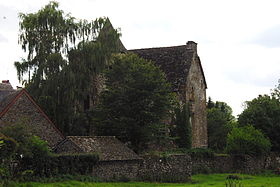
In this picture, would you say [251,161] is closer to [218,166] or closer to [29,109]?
[218,166]

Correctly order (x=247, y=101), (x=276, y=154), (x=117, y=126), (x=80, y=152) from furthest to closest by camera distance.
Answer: (x=247, y=101) → (x=276, y=154) → (x=117, y=126) → (x=80, y=152)

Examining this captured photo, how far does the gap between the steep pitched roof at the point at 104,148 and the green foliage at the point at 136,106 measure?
4085 mm

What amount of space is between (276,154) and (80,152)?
79.7 feet

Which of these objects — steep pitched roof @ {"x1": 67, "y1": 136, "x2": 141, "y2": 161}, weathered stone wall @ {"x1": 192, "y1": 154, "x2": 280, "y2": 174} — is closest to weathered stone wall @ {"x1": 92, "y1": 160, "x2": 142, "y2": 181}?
steep pitched roof @ {"x1": 67, "y1": 136, "x2": 141, "y2": 161}

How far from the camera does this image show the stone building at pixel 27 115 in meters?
29.6

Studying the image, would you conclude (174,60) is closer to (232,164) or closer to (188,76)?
(188,76)

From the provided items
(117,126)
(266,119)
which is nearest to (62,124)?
(117,126)

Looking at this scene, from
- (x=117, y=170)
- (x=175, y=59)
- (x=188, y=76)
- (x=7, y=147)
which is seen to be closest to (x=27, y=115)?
(x=117, y=170)

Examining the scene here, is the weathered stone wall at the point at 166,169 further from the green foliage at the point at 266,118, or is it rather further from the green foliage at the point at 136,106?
the green foliage at the point at 266,118

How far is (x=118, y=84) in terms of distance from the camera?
35250 mm

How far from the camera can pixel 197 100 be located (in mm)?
46125

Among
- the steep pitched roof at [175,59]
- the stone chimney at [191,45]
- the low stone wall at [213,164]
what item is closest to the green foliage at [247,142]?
the low stone wall at [213,164]

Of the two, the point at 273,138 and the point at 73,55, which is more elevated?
the point at 73,55

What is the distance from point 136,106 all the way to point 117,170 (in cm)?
761
